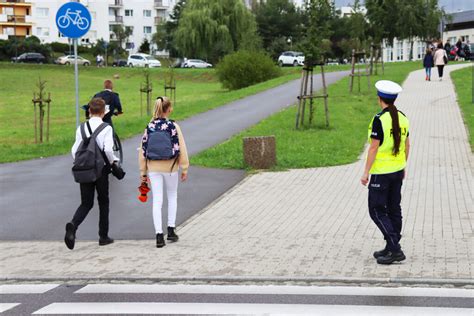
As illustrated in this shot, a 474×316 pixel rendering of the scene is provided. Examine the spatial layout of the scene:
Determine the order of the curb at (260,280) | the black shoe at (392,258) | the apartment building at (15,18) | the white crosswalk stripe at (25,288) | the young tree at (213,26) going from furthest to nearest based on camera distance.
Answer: the apartment building at (15,18), the young tree at (213,26), the black shoe at (392,258), the white crosswalk stripe at (25,288), the curb at (260,280)

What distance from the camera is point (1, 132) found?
88.2 feet

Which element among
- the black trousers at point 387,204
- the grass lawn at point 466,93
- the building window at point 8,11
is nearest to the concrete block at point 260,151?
the grass lawn at point 466,93

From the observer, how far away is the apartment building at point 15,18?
383ft

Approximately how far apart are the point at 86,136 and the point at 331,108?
18.4m

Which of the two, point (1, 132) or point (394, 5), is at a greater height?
point (394, 5)

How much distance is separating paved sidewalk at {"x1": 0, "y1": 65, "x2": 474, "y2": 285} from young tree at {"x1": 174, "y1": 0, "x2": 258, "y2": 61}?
64.5 meters

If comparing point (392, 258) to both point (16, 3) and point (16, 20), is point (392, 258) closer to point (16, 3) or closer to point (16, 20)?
point (16, 20)

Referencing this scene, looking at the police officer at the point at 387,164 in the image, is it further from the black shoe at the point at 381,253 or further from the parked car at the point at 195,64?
the parked car at the point at 195,64

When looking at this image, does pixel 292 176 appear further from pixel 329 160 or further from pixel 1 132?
pixel 1 132

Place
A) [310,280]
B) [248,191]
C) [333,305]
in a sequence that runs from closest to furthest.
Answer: [333,305], [310,280], [248,191]

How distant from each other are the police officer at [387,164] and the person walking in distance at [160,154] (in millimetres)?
2215

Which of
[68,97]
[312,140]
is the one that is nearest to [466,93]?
[312,140]

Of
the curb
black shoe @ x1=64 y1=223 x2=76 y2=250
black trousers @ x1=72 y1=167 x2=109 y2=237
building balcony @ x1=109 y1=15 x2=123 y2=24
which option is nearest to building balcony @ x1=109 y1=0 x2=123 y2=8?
building balcony @ x1=109 y1=15 x2=123 y2=24

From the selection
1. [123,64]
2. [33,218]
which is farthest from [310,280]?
[123,64]
